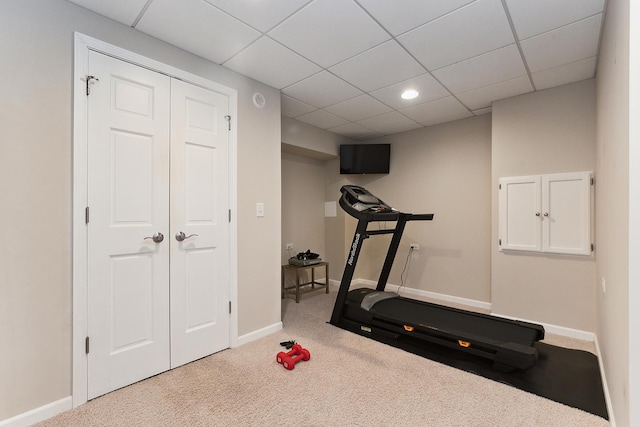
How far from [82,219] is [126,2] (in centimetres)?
138

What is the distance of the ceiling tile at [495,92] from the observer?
9.48 ft

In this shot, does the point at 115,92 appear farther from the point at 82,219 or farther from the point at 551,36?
the point at 551,36

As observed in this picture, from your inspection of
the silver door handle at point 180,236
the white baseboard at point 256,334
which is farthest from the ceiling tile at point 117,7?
the white baseboard at point 256,334

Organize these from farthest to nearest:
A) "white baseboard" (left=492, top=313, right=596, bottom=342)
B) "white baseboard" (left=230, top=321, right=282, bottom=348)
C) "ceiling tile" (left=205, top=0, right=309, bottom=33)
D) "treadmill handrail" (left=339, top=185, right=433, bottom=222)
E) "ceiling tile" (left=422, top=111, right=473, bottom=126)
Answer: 1. "ceiling tile" (left=422, top=111, right=473, bottom=126)
2. "treadmill handrail" (left=339, top=185, right=433, bottom=222)
3. "white baseboard" (left=492, top=313, right=596, bottom=342)
4. "white baseboard" (left=230, top=321, right=282, bottom=348)
5. "ceiling tile" (left=205, top=0, right=309, bottom=33)

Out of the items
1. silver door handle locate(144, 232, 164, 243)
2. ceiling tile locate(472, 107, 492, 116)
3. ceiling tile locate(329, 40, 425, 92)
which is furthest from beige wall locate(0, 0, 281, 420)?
ceiling tile locate(472, 107, 492, 116)

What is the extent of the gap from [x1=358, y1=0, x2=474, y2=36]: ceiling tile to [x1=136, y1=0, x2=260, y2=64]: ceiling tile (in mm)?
853

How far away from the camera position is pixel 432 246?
422 cm

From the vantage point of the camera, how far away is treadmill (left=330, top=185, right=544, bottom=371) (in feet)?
7.34

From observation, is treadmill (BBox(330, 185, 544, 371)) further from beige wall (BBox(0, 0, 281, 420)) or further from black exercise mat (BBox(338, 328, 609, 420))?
beige wall (BBox(0, 0, 281, 420))

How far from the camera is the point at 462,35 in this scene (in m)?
2.14

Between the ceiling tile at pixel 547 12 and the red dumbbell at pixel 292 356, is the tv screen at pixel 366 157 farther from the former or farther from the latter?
the red dumbbell at pixel 292 356

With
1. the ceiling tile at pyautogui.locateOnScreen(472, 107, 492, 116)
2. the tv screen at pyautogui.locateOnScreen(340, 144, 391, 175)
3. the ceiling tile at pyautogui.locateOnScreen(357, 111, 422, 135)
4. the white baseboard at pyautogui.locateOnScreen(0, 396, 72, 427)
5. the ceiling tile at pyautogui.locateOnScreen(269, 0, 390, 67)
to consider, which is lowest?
the white baseboard at pyautogui.locateOnScreen(0, 396, 72, 427)

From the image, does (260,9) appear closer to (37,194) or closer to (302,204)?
(37,194)

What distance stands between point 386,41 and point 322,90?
0.98 m
